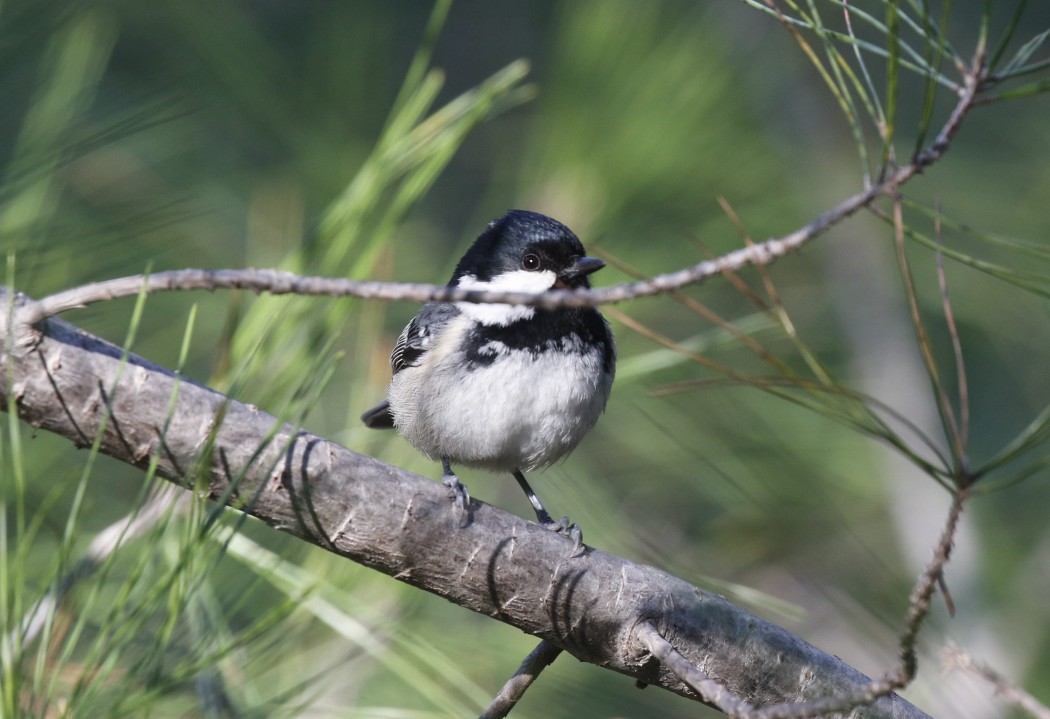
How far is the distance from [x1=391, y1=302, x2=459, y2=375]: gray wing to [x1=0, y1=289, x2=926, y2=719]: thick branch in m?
1.16

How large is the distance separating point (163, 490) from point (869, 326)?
276 cm

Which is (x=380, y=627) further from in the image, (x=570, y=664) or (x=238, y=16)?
(x=238, y=16)

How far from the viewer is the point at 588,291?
1.29 m

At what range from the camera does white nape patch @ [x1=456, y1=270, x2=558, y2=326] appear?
115 inches

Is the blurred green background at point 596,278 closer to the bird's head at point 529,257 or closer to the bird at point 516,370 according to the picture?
the bird at point 516,370

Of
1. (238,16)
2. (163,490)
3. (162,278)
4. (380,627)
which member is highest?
(238,16)

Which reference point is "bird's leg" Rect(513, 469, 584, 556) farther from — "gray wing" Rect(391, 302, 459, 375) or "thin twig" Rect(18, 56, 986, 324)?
"thin twig" Rect(18, 56, 986, 324)

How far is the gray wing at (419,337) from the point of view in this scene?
3.05 meters

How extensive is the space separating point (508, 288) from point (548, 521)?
0.78 metres

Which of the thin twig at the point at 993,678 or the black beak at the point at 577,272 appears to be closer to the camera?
the thin twig at the point at 993,678

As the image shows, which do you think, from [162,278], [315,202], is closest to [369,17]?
[315,202]

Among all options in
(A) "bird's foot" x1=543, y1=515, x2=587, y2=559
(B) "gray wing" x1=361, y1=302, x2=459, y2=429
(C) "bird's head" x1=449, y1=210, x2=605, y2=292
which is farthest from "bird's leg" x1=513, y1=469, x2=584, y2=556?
(C) "bird's head" x1=449, y1=210, x2=605, y2=292

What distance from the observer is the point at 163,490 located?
1.90m

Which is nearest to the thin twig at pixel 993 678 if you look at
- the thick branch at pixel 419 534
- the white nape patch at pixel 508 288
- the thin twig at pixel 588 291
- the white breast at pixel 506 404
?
the thin twig at pixel 588 291
